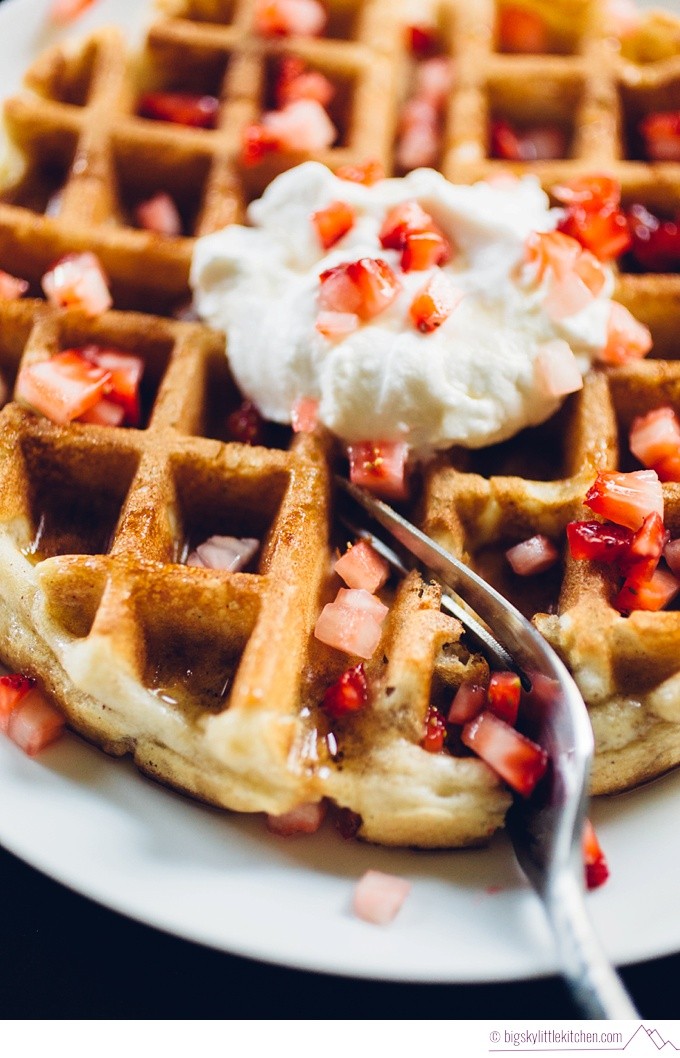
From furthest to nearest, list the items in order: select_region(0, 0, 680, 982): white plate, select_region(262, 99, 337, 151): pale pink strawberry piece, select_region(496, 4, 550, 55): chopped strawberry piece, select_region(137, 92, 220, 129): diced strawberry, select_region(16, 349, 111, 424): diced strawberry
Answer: select_region(496, 4, 550, 55): chopped strawberry piece → select_region(137, 92, 220, 129): diced strawberry → select_region(262, 99, 337, 151): pale pink strawberry piece → select_region(16, 349, 111, 424): diced strawberry → select_region(0, 0, 680, 982): white plate

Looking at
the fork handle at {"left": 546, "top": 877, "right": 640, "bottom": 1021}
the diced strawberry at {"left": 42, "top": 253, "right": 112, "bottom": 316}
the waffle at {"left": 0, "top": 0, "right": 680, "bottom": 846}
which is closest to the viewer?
the fork handle at {"left": 546, "top": 877, "right": 640, "bottom": 1021}

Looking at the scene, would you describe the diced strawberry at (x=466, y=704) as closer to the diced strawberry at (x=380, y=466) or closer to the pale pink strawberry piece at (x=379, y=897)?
the pale pink strawberry piece at (x=379, y=897)

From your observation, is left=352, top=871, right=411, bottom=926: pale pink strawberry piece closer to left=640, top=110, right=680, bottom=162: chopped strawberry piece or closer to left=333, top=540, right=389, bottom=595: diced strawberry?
left=333, top=540, right=389, bottom=595: diced strawberry

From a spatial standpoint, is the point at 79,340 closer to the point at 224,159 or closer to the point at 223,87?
the point at 224,159

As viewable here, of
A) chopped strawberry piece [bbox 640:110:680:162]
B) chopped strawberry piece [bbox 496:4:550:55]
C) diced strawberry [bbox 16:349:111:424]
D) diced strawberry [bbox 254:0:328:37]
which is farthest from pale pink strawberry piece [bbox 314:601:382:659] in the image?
chopped strawberry piece [bbox 496:4:550:55]

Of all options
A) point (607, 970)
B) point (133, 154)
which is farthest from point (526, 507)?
point (133, 154)

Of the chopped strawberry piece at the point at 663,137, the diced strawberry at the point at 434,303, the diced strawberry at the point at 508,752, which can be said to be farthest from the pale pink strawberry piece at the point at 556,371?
the chopped strawberry piece at the point at 663,137
